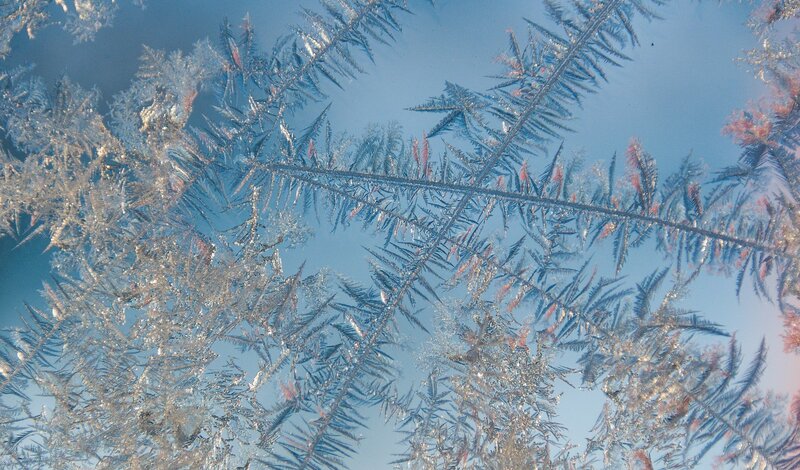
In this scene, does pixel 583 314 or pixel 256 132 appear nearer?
pixel 583 314

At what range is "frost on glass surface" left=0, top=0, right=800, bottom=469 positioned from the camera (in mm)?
1252

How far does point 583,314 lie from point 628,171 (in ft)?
2.17

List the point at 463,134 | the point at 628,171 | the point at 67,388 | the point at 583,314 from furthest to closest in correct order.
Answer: the point at 628,171 → the point at 67,388 → the point at 463,134 → the point at 583,314

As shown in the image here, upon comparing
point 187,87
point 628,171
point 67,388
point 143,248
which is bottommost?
point 67,388

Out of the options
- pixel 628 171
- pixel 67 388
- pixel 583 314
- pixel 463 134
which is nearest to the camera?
pixel 583 314

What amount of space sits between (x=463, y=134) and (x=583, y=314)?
596 millimetres

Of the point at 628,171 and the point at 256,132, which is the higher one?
the point at 628,171

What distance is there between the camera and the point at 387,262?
1.26 meters

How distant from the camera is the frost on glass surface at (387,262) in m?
1.25

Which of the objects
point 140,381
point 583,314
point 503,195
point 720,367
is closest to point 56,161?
point 140,381

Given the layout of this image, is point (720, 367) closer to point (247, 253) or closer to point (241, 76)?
point (247, 253)

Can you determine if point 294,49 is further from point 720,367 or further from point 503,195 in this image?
Result: point 720,367

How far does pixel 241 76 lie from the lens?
1.68m

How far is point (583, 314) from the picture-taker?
125 cm
